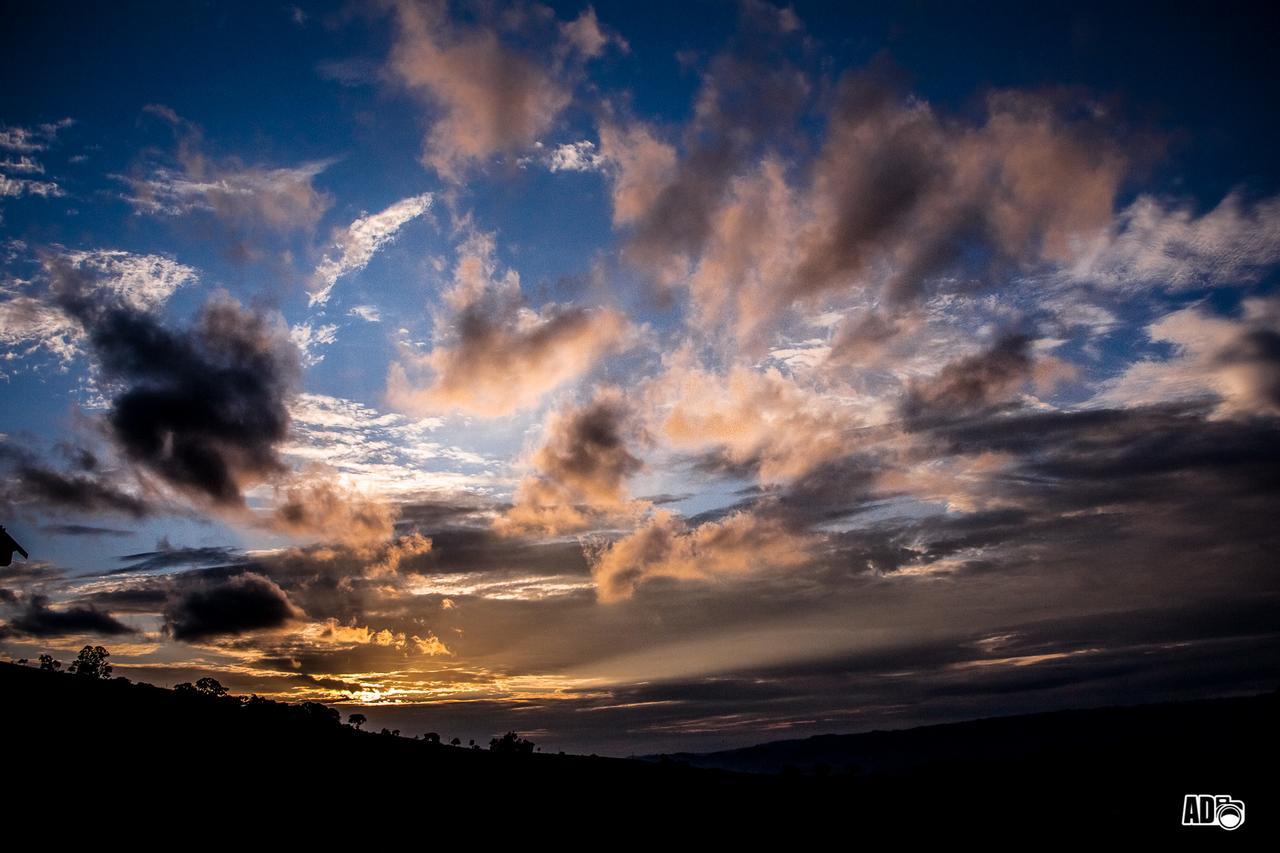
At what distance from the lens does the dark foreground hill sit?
1112 inches

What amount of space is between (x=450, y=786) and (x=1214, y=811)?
122 ft

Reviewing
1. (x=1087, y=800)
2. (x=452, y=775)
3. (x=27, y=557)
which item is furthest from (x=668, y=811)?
(x=27, y=557)

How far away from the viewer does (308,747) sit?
4009 centimetres

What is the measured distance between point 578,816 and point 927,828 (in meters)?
17.6

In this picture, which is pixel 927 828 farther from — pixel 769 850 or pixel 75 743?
pixel 75 743

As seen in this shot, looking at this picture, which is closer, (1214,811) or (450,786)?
(1214,811)

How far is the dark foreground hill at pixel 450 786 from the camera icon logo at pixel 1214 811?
25.6 inches

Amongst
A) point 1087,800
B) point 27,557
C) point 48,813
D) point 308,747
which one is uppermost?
point 27,557

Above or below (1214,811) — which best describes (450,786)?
below

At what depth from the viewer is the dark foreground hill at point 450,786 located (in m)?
28.2

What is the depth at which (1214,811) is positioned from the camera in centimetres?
3319

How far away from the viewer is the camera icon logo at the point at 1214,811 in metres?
32.5

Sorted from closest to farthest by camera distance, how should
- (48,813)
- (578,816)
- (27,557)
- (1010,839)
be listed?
1. (48,813)
2. (1010,839)
3. (578,816)
4. (27,557)

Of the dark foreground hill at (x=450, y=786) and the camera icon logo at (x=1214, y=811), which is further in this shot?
the camera icon logo at (x=1214, y=811)
